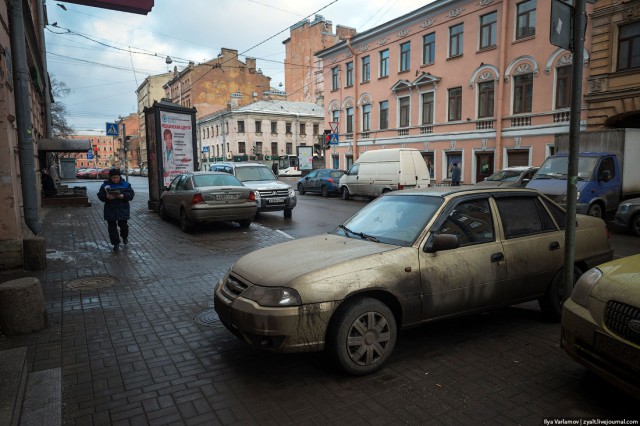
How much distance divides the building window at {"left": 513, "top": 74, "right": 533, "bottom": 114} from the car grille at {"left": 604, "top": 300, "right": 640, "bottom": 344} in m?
21.7

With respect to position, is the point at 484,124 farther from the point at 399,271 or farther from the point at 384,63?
the point at 399,271

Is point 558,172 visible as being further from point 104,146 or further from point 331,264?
point 104,146

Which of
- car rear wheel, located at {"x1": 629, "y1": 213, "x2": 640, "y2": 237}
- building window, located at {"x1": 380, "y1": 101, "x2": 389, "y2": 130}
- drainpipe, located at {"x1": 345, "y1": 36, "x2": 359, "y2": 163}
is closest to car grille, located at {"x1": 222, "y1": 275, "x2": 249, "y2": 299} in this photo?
car rear wheel, located at {"x1": 629, "y1": 213, "x2": 640, "y2": 237}

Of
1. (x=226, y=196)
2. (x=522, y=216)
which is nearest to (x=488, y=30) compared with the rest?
(x=226, y=196)

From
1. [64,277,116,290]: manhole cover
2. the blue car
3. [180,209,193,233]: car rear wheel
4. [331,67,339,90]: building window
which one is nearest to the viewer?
[64,277,116,290]: manhole cover

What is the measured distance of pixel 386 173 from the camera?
1920cm

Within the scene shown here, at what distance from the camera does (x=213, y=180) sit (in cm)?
1180

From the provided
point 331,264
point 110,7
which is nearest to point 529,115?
point 110,7

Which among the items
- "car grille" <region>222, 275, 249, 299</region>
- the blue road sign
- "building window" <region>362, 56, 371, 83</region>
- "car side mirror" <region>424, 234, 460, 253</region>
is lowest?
"car grille" <region>222, 275, 249, 299</region>

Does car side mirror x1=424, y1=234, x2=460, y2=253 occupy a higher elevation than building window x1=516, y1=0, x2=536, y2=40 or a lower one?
lower

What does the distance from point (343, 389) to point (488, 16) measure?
25.1 m

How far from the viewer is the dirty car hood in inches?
145

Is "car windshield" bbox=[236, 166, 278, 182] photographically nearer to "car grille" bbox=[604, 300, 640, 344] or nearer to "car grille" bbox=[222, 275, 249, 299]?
"car grille" bbox=[222, 275, 249, 299]

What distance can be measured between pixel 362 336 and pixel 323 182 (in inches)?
808
